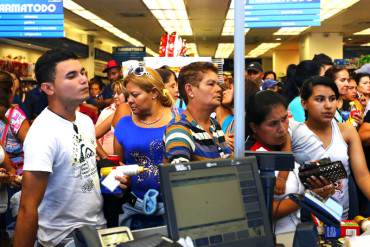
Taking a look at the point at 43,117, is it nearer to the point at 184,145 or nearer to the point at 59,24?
the point at 184,145

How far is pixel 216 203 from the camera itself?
1333 millimetres

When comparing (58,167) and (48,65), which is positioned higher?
(48,65)

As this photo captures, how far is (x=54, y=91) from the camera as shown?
2.14 metres

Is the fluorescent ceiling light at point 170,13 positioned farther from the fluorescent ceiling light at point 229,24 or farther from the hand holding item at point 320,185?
the hand holding item at point 320,185

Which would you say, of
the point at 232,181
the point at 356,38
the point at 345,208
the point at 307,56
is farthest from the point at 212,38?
the point at 232,181

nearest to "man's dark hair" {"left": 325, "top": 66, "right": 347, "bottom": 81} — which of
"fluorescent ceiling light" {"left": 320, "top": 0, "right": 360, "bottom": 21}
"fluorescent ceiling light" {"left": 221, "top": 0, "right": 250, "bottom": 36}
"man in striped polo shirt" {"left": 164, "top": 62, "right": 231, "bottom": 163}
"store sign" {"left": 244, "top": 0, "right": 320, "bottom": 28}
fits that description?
"man in striped polo shirt" {"left": 164, "top": 62, "right": 231, "bottom": 163}

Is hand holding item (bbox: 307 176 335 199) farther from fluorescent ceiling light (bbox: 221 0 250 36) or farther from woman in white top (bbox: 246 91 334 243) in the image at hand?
fluorescent ceiling light (bbox: 221 0 250 36)

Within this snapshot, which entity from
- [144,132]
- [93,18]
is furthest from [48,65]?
[93,18]

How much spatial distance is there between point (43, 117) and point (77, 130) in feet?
0.50

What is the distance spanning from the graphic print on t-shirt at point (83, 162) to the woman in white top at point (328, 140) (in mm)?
1081

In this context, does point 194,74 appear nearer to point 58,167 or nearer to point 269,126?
point 269,126

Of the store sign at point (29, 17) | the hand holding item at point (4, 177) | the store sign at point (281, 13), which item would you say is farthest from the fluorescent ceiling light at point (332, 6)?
the hand holding item at point (4, 177)

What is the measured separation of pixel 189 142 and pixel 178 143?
0.06 m

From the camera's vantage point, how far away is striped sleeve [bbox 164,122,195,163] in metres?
1.89
